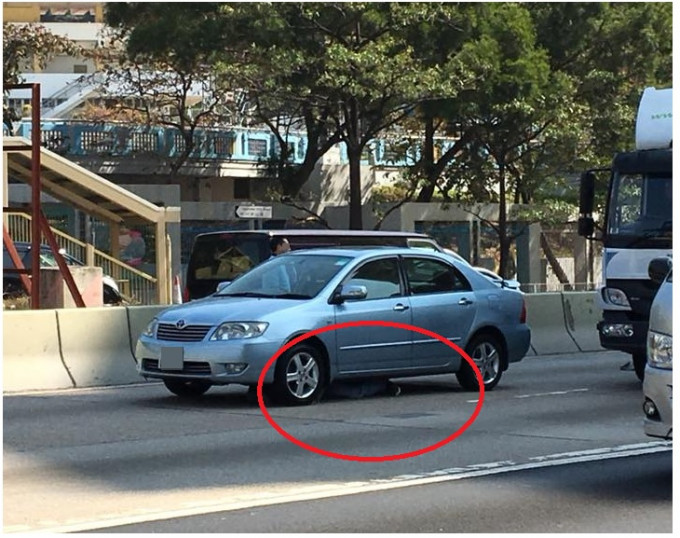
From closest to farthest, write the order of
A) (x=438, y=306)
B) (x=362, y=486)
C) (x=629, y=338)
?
(x=362, y=486) → (x=438, y=306) → (x=629, y=338)

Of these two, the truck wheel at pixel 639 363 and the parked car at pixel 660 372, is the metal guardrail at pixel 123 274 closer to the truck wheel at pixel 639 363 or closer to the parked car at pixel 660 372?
the truck wheel at pixel 639 363

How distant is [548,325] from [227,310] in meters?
9.07

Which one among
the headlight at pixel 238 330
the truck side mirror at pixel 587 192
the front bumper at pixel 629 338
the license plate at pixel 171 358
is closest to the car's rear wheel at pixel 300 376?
the headlight at pixel 238 330

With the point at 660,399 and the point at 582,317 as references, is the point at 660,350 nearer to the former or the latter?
the point at 660,399

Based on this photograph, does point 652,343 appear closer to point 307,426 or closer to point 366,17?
point 307,426

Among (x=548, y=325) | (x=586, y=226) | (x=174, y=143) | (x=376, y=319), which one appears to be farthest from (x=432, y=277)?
(x=174, y=143)

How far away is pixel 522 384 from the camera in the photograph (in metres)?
16.5

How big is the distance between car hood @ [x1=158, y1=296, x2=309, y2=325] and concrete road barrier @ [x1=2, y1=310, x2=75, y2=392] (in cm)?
256

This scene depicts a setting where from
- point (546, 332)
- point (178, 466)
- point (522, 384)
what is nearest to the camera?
point (178, 466)

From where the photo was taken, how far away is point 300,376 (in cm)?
1353

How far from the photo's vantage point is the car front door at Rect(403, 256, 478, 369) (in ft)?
48.0

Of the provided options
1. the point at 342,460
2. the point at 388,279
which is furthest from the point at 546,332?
the point at 342,460

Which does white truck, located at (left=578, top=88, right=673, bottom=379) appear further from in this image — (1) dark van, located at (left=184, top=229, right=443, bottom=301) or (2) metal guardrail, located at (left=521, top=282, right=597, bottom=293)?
(2) metal guardrail, located at (left=521, top=282, right=597, bottom=293)

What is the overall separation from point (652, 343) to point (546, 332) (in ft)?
41.4
